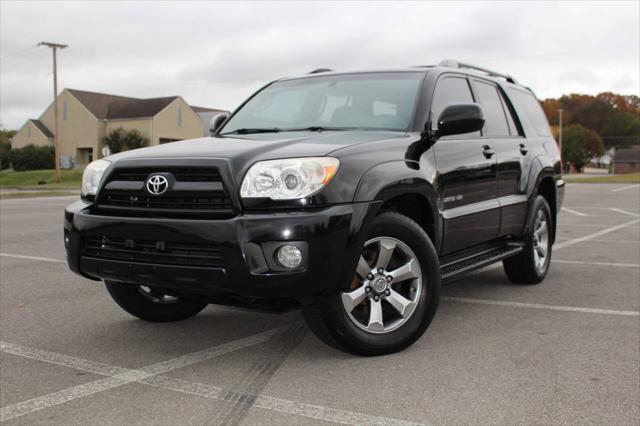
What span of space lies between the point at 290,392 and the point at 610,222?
11554mm

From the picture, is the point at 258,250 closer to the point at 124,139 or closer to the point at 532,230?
the point at 532,230

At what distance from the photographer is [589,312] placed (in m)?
5.38

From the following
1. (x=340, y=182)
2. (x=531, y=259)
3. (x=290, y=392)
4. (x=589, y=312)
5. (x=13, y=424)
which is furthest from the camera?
(x=531, y=259)

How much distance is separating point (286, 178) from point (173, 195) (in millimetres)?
618

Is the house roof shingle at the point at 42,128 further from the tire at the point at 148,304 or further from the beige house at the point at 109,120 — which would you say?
the tire at the point at 148,304

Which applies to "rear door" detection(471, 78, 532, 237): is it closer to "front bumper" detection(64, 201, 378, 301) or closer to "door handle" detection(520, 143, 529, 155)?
"door handle" detection(520, 143, 529, 155)

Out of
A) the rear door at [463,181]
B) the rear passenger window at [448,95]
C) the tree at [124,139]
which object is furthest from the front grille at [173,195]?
the tree at [124,139]

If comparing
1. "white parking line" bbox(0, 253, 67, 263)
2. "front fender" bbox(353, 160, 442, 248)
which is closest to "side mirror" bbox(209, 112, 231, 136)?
"front fender" bbox(353, 160, 442, 248)

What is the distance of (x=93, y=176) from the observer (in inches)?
168

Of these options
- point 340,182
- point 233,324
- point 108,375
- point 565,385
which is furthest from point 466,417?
point 233,324

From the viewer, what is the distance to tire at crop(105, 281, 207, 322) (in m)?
4.81

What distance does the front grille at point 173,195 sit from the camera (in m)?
3.71

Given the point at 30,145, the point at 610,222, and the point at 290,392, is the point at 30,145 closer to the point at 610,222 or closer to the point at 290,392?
the point at 610,222

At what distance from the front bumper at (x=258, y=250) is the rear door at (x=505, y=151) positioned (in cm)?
225
